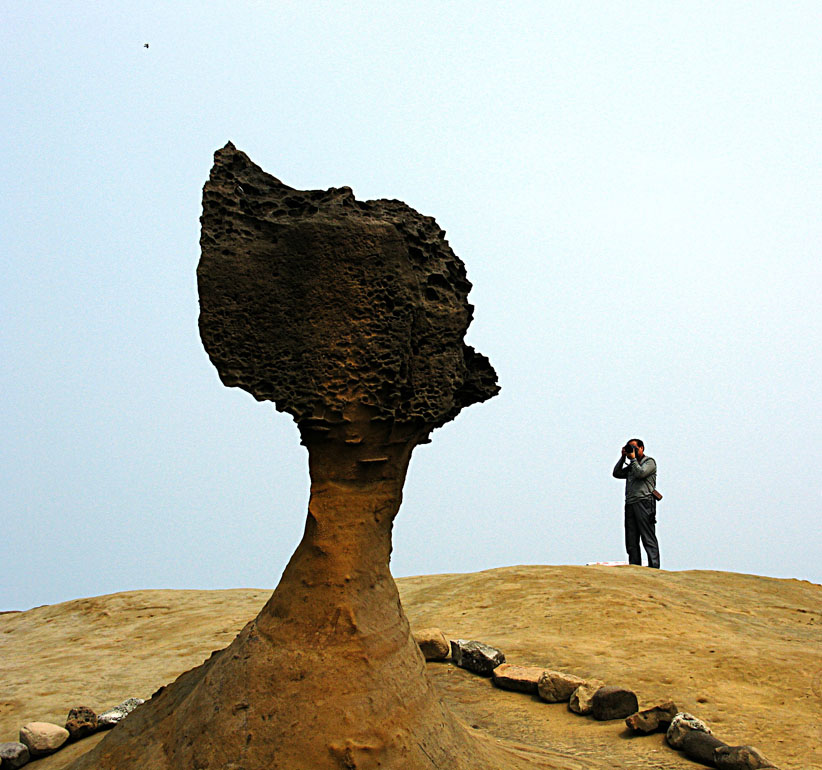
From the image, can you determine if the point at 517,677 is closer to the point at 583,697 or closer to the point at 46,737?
the point at 583,697

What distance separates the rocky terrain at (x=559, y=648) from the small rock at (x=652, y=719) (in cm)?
7

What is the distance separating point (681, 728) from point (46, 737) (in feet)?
11.0

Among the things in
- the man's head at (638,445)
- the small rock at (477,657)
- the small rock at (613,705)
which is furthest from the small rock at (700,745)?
the man's head at (638,445)

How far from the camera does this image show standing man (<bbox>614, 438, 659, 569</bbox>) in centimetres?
1002

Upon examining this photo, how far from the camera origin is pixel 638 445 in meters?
10.2

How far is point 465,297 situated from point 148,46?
240 cm

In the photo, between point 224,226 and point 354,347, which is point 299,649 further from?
point 224,226

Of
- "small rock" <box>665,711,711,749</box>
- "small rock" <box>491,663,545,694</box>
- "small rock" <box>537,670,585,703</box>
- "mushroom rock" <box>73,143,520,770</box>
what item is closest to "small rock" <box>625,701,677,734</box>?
"small rock" <box>665,711,711,749</box>

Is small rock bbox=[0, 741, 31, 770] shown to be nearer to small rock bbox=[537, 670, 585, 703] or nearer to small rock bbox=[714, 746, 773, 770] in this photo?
small rock bbox=[537, 670, 585, 703]

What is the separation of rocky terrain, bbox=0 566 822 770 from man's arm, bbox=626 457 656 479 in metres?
1.29

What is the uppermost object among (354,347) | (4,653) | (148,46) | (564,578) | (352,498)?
(148,46)

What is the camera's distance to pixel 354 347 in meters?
3.20

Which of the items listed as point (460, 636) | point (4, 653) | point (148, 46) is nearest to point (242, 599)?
point (4, 653)

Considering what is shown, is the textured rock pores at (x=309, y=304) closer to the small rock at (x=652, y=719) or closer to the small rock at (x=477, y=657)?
the small rock at (x=652, y=719)
